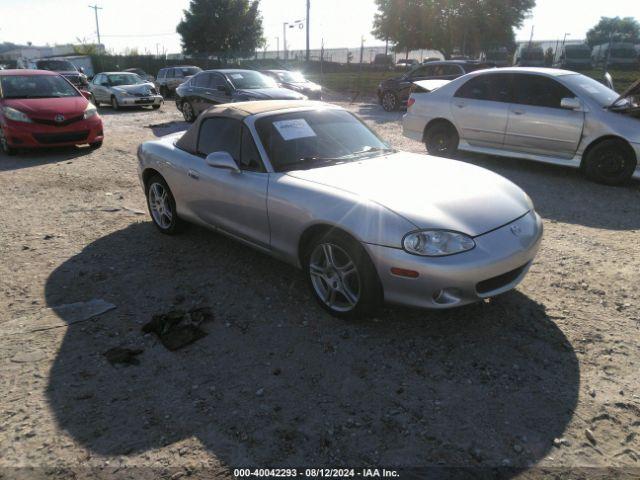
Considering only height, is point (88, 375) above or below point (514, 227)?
below

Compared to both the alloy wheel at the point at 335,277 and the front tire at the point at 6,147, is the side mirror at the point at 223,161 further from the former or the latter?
the front tire at the point at 6,147

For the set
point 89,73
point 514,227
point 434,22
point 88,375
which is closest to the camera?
point 88,375

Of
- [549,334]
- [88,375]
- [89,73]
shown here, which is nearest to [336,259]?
[549,334]

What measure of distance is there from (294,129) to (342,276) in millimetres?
1432

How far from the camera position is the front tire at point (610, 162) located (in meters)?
6.78

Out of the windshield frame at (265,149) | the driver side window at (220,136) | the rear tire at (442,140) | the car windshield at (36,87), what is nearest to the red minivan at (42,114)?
the car windshield at (36,87)

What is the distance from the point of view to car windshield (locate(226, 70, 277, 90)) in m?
12.8

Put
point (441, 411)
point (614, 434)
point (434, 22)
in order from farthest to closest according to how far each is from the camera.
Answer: point (434, 22) → point (441, 411) → point (614, 434)

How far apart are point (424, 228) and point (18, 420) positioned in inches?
101

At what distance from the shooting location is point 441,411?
8.71 ft

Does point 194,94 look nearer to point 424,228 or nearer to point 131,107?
point 131,107

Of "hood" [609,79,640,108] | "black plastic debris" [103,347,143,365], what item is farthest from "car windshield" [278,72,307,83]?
"black plastic debris" [103,347,143,365]

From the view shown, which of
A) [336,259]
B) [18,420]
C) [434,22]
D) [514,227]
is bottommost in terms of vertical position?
[18,420]

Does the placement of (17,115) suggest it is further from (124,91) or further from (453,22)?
(453,22)
